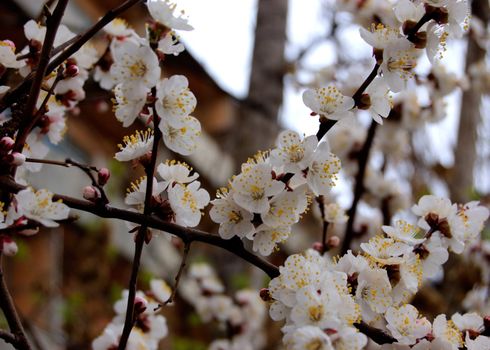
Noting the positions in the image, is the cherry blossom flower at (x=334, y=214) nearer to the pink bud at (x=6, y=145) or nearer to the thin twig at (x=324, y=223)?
the thin twig at (x=324, y=223)

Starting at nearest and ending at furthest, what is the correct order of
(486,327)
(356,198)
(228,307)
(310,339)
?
(310,339)
(486,327)
(356,198)
(228,307)

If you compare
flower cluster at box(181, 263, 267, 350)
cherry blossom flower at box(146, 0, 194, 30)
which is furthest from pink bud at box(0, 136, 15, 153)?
flower cluster at box(181, 263, 267, 350)

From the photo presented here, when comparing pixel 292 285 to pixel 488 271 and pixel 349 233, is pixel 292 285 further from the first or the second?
pixel 488 271

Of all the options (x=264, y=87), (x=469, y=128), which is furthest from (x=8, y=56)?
(x=469, y=128)

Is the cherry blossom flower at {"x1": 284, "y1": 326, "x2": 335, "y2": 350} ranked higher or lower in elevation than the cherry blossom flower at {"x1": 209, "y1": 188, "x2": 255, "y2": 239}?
lower

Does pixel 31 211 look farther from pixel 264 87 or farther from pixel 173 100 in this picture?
pixel 264 87

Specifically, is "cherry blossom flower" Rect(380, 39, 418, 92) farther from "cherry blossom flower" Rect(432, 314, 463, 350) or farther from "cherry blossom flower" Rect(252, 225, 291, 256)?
"cherry blossom flower" Rect(432, 314, 463, 350)

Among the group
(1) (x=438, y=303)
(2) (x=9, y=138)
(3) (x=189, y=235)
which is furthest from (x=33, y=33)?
(1) (x=438, y=303)
